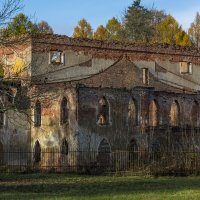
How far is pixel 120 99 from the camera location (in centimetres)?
3528

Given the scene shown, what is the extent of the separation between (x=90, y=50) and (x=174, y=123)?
8572mm

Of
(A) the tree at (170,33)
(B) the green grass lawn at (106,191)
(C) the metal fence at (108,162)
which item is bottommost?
(B) the green grass lawn at (106,191)

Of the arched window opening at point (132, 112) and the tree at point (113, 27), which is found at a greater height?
the tree at point (113, 27)

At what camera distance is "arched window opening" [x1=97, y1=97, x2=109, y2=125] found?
34.5 m

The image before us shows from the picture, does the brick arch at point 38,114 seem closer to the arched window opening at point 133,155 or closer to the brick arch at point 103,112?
the brick arch at point 103,112

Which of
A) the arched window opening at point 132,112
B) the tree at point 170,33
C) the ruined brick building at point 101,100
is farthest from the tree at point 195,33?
the arched window opening at point 132,112

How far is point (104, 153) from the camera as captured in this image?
33812 mm

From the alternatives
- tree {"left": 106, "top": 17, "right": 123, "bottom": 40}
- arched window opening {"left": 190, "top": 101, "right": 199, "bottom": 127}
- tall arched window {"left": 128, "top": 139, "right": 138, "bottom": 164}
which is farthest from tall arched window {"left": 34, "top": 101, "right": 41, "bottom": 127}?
tree {"left": 106, "top": 17, "right": 123, "bottom": 40}

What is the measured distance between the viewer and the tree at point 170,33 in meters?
65.1

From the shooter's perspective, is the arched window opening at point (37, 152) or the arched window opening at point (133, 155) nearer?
the arched window opening at point (133, 155)

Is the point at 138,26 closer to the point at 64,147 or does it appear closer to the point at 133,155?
the point at 64,147

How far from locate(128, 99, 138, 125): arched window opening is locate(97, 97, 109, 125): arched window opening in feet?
5.48

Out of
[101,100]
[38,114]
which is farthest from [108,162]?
[38,114]

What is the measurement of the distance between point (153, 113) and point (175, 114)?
1.97m
